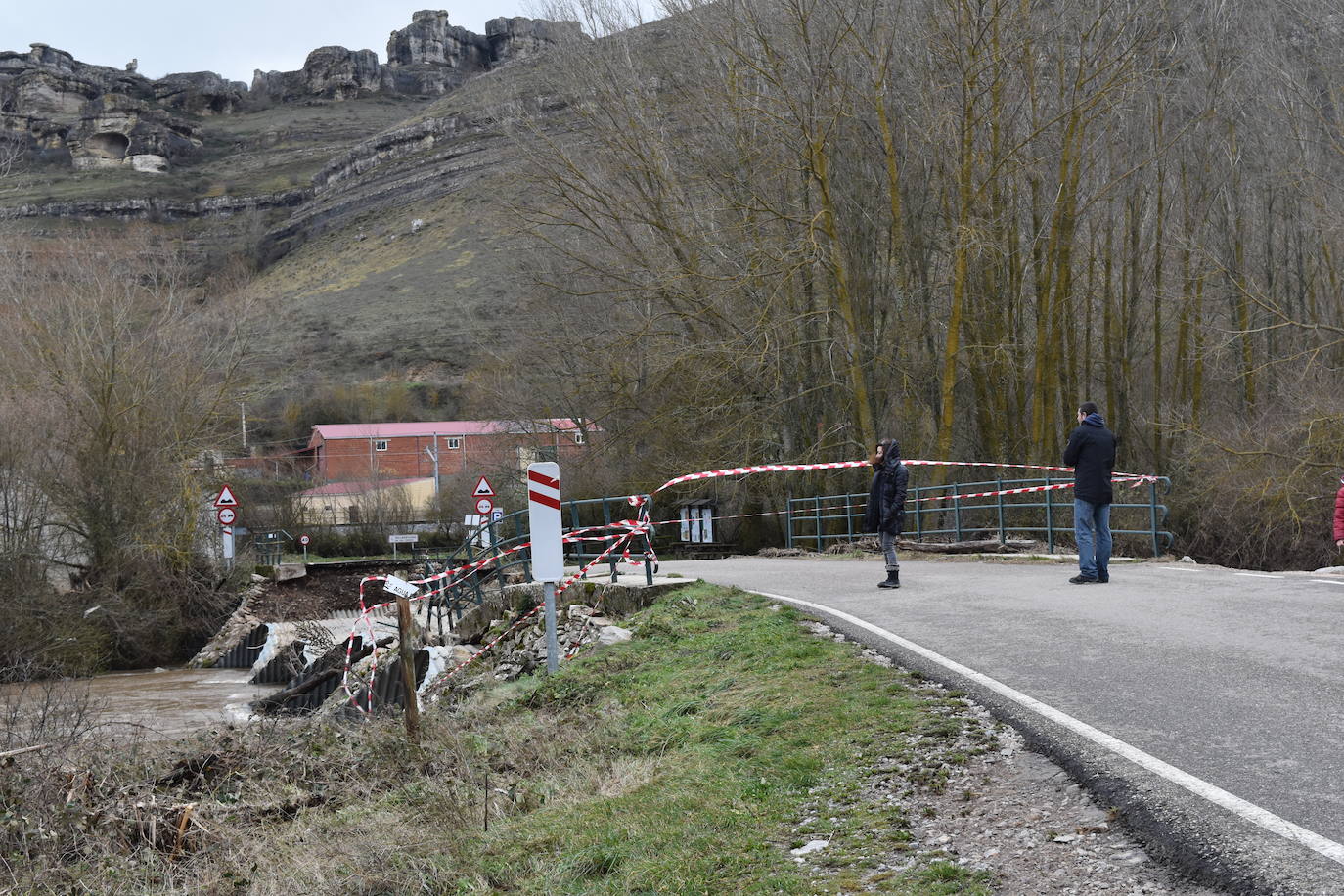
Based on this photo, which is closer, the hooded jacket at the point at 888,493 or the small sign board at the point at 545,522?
the small sign board at the point at 545,522

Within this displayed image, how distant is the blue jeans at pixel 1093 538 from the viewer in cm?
1334

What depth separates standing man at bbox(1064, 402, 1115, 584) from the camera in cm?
1333

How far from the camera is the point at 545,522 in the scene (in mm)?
10875

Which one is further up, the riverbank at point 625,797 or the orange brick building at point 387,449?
the orange brick building at point 387,449

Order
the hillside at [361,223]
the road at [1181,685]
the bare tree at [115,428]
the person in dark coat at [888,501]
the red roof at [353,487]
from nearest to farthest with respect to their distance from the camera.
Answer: the road at [1181,685]
the person in dark coat at [888,501]
the bare tree at [115,428]
the hillside at [361,223]
the red roof at [353,487]

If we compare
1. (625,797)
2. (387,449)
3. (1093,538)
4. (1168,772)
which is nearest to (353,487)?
(387,449)

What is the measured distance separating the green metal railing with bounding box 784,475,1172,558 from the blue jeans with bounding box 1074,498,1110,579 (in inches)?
140

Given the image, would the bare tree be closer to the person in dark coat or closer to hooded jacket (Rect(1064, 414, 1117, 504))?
the person in dark coat

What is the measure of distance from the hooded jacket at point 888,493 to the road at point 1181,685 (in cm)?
84

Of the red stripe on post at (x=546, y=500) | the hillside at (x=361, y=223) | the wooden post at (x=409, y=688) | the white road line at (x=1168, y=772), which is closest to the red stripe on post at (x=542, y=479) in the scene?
the red stripe on post at (x=546, y=500)

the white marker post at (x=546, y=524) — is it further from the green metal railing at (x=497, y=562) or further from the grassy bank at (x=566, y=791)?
the green metal railing at (x=497, y=562)

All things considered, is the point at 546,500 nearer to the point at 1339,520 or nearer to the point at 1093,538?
the point at 1093,538

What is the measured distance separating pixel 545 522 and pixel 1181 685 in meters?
5.75

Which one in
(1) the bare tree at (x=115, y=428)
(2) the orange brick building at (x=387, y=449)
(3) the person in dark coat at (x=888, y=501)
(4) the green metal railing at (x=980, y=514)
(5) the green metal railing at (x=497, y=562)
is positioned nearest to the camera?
(3) the person in dark coat at (x=888, y=501)
